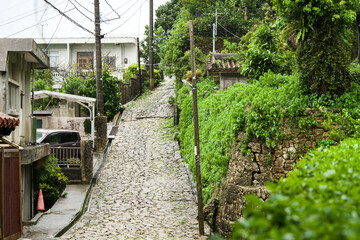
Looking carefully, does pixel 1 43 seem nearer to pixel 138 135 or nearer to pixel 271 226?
pixel 271 226

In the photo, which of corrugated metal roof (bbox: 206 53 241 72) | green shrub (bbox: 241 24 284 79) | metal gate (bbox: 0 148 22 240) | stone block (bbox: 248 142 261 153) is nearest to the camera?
metal gate (bbox: 0 148 22 240)

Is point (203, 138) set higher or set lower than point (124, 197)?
higher

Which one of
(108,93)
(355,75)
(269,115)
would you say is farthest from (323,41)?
(108,93)

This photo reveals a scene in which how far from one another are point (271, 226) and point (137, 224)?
12261mm

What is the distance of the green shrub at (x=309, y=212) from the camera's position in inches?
95.2

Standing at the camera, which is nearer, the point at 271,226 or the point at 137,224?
the point at 271,226

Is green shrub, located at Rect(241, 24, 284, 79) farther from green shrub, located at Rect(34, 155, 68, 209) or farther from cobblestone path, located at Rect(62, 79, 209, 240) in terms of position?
green shrub, located at Rect(34, 155, 68, 209)

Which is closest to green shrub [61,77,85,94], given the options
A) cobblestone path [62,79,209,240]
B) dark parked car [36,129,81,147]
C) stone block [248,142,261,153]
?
cobblestone path [62,79,209,240]

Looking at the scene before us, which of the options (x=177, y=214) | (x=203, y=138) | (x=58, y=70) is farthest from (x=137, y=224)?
(x=58, y=70)

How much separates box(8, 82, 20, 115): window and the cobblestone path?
13.7 feet

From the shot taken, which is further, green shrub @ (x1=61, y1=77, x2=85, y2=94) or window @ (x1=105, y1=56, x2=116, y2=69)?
window @ (x1=105, y1=56, x2=116, y2=69)

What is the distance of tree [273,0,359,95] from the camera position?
12.2 meters

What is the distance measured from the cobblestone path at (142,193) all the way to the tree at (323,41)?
5.66m

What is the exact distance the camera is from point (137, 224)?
48.0 ft
